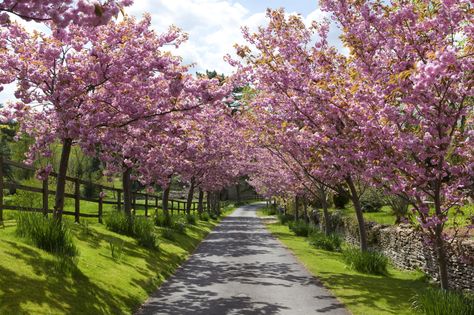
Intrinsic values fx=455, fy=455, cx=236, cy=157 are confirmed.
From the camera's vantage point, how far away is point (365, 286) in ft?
38.6

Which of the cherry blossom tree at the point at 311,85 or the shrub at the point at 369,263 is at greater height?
the cherry blossom tree at the point at 311,85

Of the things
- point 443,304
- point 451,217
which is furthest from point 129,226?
point 451,217

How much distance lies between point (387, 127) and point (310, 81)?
315 centimetres

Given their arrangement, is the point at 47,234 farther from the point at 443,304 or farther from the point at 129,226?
the point at 443,304

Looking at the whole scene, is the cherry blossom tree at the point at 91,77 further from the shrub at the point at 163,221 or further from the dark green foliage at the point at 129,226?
the shrub at the point at 163,221

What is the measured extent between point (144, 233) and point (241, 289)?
5.46 m

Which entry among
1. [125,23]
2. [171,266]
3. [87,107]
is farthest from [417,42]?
[171,266]

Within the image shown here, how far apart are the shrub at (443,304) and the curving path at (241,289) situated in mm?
1524

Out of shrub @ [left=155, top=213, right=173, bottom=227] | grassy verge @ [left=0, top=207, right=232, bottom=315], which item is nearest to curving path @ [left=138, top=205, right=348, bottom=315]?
grassy verge @ [left=0, top=207, right=232, bottom=315]

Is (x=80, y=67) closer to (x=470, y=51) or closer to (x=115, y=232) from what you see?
(x=115, y=232)

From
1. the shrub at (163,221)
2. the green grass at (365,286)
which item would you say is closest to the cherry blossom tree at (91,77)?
the green grass at (365,286)

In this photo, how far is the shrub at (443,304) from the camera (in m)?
7.82

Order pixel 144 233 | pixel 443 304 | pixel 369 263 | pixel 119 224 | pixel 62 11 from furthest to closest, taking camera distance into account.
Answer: pixel 119 224, pixel 144 233, pixel 369 263, pixel 443 304, pixel 62 11

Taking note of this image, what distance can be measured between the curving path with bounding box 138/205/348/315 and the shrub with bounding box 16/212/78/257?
222 centimetres
